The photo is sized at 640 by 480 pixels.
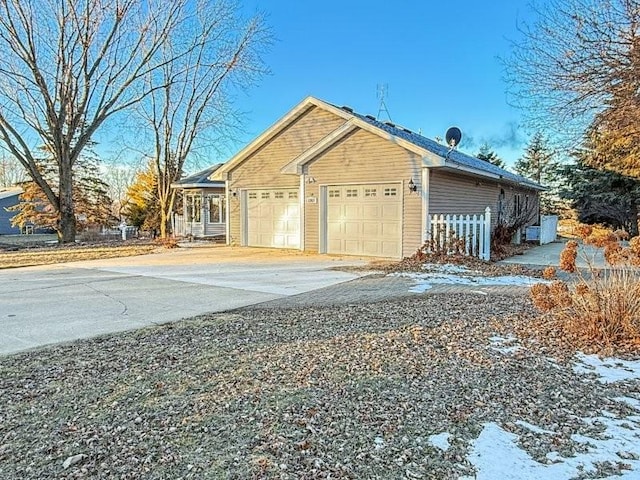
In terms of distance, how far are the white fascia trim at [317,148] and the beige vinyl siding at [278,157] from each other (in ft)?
2.04

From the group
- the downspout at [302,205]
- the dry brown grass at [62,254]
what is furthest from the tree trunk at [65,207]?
the downspout at [302,205]

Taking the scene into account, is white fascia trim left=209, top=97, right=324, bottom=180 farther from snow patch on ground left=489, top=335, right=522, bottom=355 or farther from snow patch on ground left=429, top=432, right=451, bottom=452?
snow patch on ground left=429, top=432, right=451, bottom=452

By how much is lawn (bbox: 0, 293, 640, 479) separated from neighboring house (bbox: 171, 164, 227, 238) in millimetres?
17049

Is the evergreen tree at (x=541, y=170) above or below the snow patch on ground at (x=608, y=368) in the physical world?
above

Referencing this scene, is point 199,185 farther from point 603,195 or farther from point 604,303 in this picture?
point 603,195

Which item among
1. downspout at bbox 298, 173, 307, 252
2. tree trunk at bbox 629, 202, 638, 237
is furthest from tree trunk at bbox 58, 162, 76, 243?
tree trunk at bbox 629, 202, 638, 237

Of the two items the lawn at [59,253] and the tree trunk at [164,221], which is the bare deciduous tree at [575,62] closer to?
the lawn at [59,253]

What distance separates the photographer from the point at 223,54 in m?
20.3

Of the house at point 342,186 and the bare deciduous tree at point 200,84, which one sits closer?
the house at point 342,186

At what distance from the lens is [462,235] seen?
10.8 m

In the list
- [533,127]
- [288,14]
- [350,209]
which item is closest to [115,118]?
[288,14]

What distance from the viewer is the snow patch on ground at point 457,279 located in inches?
303

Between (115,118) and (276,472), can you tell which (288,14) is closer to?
(115,118)

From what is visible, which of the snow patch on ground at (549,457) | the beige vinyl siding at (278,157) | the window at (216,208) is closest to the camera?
the snow patch on ground at (549,457)
